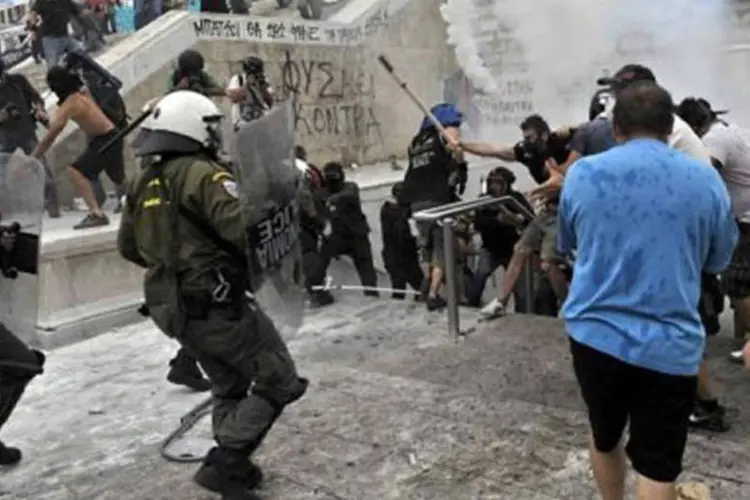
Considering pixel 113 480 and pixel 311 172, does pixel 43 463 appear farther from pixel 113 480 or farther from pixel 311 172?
pixel 311 172

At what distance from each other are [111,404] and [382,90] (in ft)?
32.5

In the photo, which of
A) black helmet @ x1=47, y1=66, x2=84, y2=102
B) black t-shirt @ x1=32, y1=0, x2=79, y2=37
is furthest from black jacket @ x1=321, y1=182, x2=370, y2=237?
black t-shirt @ x1=32, y1=0, x2=79, y2=37

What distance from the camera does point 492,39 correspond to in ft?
36.3

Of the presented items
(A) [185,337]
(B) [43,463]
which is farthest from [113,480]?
(A) [185,337]

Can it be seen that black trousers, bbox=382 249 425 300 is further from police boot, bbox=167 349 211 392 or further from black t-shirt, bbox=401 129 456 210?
police boot, bbox=167 349 211 392

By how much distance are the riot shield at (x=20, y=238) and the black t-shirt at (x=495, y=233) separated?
11.0 ft

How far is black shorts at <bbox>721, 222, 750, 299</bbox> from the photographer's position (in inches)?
186

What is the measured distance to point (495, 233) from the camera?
684 cm

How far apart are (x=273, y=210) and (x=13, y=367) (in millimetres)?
1628

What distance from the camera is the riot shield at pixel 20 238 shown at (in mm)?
4289

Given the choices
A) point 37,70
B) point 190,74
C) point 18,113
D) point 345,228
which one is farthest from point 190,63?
point 37,70

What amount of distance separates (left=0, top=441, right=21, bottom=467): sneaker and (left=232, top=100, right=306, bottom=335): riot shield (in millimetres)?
1727

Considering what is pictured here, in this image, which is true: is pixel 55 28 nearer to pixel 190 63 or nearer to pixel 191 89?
pixel 190 63

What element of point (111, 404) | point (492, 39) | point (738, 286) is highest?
point (492, 39)
